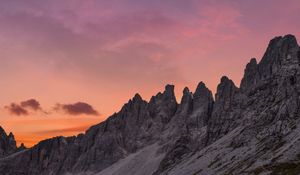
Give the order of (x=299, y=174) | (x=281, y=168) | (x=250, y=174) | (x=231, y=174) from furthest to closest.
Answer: (x=231, y=174) < (x=250, y=174) < (x=281, y=168) < (x=299, y=174)

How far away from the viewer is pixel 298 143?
176 metres

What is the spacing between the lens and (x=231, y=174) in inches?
7520

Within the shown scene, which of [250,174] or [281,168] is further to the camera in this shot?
[250,174]

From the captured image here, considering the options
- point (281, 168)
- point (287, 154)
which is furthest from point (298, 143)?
Result: point (281, 168)

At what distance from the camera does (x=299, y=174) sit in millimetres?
146250

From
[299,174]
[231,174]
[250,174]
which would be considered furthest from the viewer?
[231,174]

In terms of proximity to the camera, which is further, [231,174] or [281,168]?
[231,174]

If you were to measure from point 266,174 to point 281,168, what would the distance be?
524 centimetres

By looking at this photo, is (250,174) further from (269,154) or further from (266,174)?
(269,154)

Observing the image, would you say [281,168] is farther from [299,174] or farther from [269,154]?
[269,154]

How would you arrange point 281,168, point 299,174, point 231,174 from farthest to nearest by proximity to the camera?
point 231,174
point 281,168
point 299,174

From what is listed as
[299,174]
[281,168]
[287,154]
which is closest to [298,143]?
[287,154]

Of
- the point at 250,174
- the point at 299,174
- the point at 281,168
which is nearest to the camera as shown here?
the point at 299,174

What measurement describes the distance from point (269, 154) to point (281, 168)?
33506 millimetres
